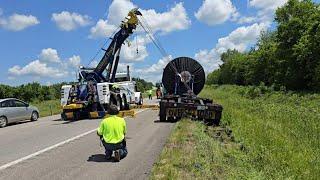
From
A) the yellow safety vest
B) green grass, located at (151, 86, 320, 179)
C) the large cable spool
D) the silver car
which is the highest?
the large cable spool

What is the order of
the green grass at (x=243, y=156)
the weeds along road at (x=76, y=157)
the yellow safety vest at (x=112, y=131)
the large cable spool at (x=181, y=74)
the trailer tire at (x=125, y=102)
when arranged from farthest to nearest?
the trailer tire at (x=125, y=102) < the large cable spool at (x=181, y=74) < the yellow safety vest at (x=112, y=131) < the weeds along road at (x=76, y=157) < the green grass at (x=243, y=156)

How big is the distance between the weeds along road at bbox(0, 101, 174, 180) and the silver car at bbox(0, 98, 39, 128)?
24.1 feet

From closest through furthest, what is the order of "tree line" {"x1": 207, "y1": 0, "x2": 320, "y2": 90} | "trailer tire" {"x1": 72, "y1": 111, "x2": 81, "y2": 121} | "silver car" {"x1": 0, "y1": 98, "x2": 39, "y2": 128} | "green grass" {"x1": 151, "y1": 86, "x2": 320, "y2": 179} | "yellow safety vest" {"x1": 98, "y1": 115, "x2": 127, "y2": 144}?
"green grass" {"x1": 151, "y1": 86, "x2": 320, "y2": 179}, "yellow safety vest" {"x1": 98, "y1": 115, "x2": 127, "y2": 144}, "silver car" {"x1": 0, "y1": 98, "x2": 39, "y2": 128}, "trailer tire" {"x1": 72, "y1": 111, "x2": 81, "y2": 121}, "tree line" {"x1": 207, "y1": 0, "x2": 320, "y2": 90}

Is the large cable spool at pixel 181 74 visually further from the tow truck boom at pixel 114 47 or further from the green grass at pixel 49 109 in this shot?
the green grass at pixel 49 109

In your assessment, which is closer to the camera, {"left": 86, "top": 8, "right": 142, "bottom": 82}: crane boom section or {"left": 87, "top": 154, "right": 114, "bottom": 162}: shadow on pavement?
{"left": 87, "top": 154, "right": 114, "bottom": 162}: shadow on pavement

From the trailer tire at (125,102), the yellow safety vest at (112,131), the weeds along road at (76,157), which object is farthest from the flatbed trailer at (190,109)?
the yellow safety vest at (112,131)

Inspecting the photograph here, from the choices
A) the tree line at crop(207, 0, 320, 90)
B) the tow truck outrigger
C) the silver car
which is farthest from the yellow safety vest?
the tree line at crop(207, 0, 320, 90)

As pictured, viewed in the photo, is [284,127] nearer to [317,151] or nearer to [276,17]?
[317,151]

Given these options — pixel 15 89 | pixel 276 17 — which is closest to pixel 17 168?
pixel 276 17

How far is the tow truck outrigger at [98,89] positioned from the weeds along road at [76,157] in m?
7.62

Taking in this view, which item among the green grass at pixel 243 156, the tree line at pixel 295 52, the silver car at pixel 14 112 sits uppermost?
the tree line at pixel 295 52

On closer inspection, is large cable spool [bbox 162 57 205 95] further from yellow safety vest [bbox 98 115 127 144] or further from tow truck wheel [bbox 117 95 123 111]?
yellow safety vest [bbox 98 115 127 144]

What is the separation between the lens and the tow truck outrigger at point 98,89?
83.2 feet

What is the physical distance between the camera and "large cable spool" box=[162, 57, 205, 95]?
27812mm
